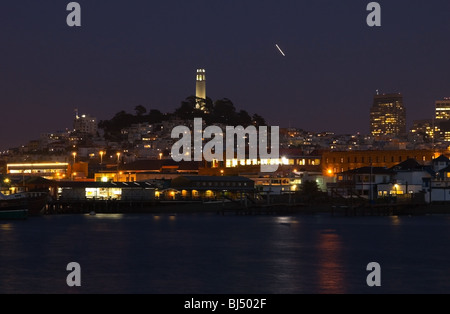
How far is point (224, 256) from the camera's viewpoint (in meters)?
52.4

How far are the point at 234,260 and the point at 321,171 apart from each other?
8733 cm

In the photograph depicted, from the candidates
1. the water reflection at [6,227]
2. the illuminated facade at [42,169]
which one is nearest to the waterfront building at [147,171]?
the illuminated facade at [42,169]

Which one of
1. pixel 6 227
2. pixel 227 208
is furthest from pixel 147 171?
pixel 6 227

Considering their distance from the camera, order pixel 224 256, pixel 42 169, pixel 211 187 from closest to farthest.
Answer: pixel 224 256, pixel 211 187, pixel 42 169

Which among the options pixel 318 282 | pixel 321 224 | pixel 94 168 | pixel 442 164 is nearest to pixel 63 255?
pixel 318 282

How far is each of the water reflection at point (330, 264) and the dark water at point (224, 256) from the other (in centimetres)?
6

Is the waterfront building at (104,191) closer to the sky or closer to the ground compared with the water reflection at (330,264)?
closer to the sky

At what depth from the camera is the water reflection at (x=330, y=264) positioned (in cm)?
3984

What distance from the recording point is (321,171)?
136000 millimetres

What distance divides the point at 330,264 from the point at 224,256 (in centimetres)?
768

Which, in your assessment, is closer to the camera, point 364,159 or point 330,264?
point 330,264

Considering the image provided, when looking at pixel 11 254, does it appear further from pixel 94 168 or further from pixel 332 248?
pixel 94 168

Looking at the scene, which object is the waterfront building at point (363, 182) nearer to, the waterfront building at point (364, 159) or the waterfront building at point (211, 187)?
the waterfront building at point (211, 187)

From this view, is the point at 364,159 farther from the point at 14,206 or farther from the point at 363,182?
the point at 14,206
